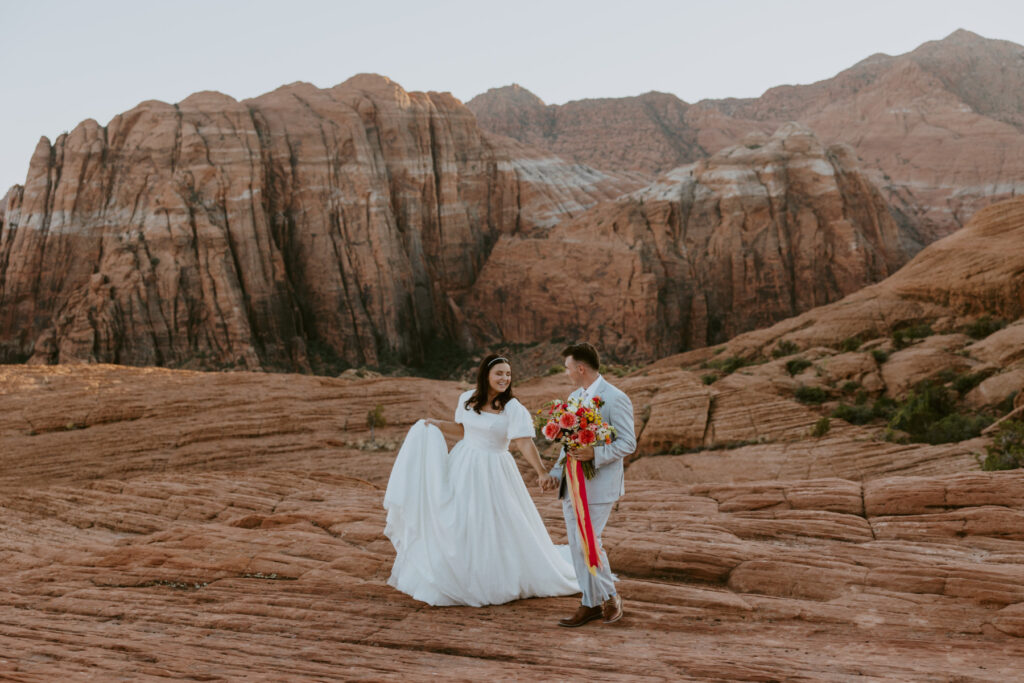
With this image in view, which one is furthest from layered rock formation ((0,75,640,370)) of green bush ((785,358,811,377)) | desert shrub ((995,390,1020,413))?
desert shrub ((995,390,1020,413))

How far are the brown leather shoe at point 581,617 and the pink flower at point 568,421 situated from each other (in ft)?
4.73

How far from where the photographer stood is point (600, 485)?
6113 millimetres

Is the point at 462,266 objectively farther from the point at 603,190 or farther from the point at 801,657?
the point at 801,657

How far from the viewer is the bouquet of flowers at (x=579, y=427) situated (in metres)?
5.89

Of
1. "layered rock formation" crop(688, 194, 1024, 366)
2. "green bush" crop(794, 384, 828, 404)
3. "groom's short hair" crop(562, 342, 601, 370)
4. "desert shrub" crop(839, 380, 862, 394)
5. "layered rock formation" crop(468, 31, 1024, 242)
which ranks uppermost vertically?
"layered rock formation" crop(468, 31, 1024, 242)

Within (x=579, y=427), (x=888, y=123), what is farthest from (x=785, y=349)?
(x=888, y=123)

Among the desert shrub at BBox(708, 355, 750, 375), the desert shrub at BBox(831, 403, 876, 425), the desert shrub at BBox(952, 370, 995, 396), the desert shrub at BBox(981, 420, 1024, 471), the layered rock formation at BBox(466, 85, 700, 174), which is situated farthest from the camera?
the layered rock formation at BBox(466, 85, 700, 174)

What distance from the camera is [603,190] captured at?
60.8 m

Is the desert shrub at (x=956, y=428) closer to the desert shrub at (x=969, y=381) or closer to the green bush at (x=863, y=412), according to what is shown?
the desert shrub at (x=969, y=381)

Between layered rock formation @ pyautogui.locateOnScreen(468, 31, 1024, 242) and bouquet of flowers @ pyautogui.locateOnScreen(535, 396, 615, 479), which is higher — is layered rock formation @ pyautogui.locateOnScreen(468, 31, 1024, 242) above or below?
above

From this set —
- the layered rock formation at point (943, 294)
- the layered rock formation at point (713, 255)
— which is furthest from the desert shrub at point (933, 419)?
the layered rock formation at point (713, 255)

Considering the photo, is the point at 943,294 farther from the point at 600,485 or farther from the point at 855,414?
the point at 600,485

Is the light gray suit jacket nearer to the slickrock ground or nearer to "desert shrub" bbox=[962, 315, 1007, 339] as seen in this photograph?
the slickrock ground

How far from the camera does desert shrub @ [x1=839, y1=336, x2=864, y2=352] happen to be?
2333 centimetres
